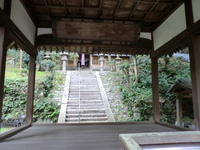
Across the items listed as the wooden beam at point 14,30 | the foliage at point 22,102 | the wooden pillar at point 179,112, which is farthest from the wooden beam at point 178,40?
the foliage at point 22,102

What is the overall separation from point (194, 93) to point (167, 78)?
224 inches

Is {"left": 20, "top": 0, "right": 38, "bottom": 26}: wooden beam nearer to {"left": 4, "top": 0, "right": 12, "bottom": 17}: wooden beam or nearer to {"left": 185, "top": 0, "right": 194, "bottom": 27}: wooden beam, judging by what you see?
{"left": 4, "top": 0, "right": 12, "bottom": 17}: wooden beam

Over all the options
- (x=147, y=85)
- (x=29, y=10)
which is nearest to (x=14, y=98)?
(x=29, y=10)

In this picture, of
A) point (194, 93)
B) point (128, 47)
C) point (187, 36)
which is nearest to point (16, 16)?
point (128, 47)

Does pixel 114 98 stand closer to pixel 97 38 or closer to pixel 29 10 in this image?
pixel 97 38

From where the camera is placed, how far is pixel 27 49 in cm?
339

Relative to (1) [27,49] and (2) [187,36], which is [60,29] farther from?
(2) [187,36]

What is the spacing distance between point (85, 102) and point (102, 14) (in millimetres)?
4522

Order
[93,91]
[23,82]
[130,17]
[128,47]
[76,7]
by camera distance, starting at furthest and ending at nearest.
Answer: [93,91], [23,82], [128,47], [130,17], [76,7]

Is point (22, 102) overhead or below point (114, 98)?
below

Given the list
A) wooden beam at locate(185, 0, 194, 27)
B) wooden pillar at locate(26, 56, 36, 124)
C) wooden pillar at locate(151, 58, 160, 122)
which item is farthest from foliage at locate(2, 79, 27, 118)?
wooden beam at locate(185, 0, 194, 27)

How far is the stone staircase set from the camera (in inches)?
233

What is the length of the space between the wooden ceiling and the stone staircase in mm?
2817

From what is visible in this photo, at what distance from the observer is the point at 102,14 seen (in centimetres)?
359
